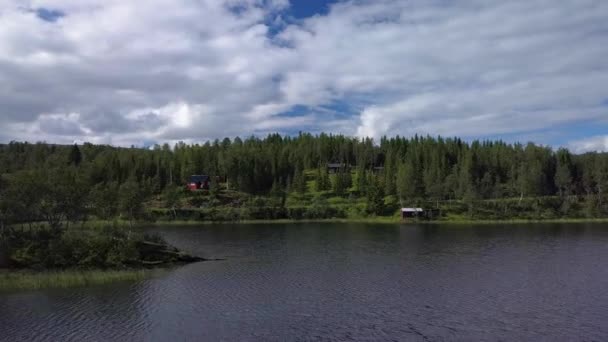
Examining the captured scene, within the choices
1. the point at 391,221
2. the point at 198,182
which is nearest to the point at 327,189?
the point at 391,221

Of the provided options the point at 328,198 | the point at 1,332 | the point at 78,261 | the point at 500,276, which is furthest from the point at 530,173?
the point at 1,332

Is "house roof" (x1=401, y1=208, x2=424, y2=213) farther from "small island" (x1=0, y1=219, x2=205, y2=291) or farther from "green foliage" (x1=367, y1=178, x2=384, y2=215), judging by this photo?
"small island" (x1=0, y1=219, x2=205, y2=291)

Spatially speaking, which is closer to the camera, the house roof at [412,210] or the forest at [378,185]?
the house roof at [412,210]

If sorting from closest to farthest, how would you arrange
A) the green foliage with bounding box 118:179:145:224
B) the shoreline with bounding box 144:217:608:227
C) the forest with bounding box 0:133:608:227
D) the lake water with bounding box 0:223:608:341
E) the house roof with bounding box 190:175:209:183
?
the lake water with bounding box 0:223:608:341
the green foliage with bounding box 118:179:145:224
the shoreline with bounding box 144:217:608:227
the forest with bounding box 0:133:608:227
the house roof with bounding box 190:175:209:183

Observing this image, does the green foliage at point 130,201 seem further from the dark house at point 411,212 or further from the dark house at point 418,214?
→ the dark house at point 418,214

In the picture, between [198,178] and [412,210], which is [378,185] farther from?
[198,178]

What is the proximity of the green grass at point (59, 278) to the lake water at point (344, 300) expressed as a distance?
2520mm

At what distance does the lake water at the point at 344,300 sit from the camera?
35.7 m

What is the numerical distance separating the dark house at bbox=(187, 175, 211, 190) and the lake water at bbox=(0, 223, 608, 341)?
99310 mm

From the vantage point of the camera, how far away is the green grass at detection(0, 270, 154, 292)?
49188 millimetres

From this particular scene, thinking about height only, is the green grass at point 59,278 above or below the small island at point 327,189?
below

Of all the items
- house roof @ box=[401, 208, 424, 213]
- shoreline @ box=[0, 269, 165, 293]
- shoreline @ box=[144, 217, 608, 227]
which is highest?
house roof @ box=[401, 208, 424, 213]

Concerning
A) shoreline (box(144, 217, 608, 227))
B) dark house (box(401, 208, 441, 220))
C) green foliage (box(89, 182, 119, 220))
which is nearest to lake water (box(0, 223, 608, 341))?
green foliage (box(89, 182, 119, 220))

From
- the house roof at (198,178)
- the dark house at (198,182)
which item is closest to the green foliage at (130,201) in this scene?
the dark house at (198,182)
